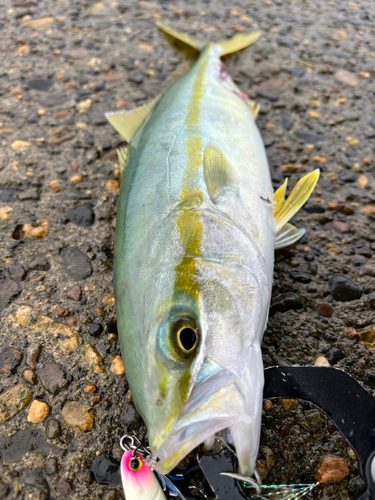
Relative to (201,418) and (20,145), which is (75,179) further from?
(201,418)

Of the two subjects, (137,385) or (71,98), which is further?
(71,98)

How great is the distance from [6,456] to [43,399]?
285 millimetres

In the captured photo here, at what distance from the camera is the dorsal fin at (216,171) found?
203cm

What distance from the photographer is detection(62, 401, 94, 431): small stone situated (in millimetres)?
1847

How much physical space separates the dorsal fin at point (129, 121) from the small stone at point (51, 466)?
81.7 inches

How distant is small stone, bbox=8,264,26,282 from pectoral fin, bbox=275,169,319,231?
5.42 feet

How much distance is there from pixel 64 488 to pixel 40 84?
3439mm

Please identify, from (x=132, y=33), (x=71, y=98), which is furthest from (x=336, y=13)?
(x=71, y=98)

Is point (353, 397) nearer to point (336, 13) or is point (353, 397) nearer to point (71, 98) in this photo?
point (71, 98)

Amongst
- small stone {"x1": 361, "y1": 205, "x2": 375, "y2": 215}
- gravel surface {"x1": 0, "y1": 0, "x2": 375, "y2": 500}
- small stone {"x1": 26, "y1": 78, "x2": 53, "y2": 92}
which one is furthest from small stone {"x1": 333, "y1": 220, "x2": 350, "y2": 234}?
small stone {"x1": 26, "y1": 78, "x2": 53, "y2": 92}

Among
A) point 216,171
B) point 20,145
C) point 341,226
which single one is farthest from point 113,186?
point 341,226

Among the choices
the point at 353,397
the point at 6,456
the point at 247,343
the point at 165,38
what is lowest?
the point at 6,456

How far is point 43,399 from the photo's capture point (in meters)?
1.93

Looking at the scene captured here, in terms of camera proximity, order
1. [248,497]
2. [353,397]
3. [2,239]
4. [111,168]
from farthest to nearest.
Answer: [111,168] → [2,239] → [353,397] → [248,497]
